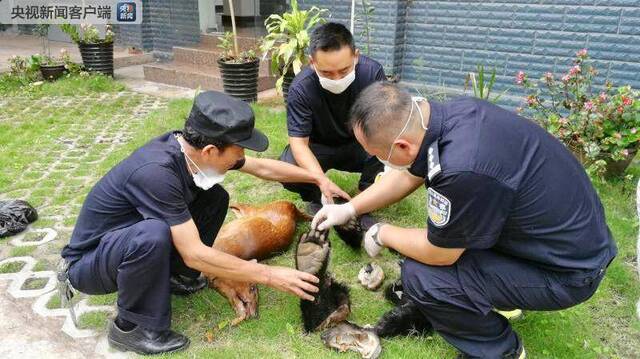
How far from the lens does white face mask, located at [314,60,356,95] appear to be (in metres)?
3.55

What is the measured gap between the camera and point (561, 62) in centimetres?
573

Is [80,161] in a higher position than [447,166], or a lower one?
lower

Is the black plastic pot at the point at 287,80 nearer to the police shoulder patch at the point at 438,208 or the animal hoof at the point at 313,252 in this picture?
the animal hoof at the point at 313,252

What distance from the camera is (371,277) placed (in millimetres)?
3061

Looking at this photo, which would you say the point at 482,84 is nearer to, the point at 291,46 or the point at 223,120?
the point at 291,46

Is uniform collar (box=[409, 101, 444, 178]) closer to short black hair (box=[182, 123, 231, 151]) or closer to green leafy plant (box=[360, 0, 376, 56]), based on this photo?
short black hair (box=[182, 123, 231, 151])

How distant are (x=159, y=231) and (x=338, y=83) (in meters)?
1.76

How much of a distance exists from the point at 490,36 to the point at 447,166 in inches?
185

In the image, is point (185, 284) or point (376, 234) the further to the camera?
point (185, 284)

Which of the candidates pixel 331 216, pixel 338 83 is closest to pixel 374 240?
pixel 331 216

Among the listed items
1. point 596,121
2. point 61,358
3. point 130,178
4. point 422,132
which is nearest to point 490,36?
point 596,121

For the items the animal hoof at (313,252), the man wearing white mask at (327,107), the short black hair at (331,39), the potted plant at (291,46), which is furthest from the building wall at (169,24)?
the animal hoof at (313,252)

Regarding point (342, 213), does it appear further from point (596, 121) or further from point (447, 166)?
point (596, 121)

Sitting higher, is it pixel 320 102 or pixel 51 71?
pixel 320 102
